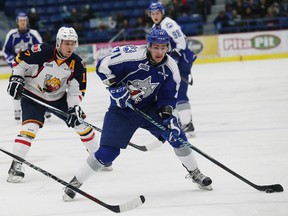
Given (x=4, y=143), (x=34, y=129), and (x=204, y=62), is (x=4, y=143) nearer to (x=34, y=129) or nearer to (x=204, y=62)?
(x=34, y=129)

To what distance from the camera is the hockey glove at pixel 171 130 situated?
3.93 meters

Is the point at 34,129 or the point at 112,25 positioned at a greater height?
the point at 34,129

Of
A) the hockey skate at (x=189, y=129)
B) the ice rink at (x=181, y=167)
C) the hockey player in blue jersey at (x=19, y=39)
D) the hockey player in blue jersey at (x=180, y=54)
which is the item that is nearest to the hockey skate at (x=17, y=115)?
the ice rink at (x=181, y=167)

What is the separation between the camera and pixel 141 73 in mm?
3934

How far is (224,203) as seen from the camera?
12.1 ft

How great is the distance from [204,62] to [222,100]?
559cm

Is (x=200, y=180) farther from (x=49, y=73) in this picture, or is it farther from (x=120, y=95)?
(x=49, y=73)

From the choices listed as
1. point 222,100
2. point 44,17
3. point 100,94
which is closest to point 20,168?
point 222,100

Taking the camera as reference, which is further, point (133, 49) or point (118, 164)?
point (118, 164)

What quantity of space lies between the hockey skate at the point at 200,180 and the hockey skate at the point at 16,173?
115cm

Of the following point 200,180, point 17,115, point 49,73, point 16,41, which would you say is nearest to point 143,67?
point 200,180

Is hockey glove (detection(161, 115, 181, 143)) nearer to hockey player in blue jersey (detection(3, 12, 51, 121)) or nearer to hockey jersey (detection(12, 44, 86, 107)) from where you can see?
hockey jersey (detection(12, 44, 86, 107))

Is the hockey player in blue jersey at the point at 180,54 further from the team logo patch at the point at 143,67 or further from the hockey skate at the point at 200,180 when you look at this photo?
the team logo patch at the point at 143,67

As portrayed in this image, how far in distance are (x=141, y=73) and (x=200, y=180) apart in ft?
2.36
